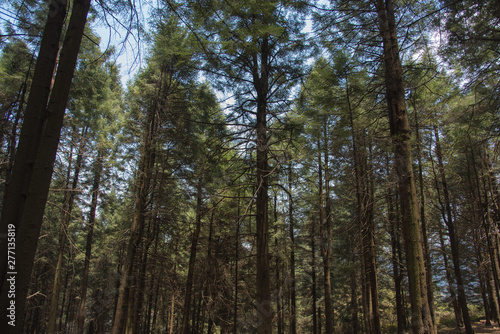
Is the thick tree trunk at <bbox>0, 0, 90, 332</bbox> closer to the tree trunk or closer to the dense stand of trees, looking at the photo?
the dense stand of trees

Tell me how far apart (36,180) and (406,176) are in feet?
16.2

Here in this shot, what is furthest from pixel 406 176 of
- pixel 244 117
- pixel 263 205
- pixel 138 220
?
pixel 138 220

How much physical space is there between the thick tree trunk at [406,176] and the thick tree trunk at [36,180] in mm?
4646

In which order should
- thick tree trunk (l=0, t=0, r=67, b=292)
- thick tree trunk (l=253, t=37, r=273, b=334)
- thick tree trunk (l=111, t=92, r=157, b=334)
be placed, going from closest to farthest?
thick tree trunk (l=0, t=0, r=67, b=292) → thick tree trunk (l=253, t=37, r=273, b=334) → thick tree trunk (l=111, t=92, r=157, b=334)

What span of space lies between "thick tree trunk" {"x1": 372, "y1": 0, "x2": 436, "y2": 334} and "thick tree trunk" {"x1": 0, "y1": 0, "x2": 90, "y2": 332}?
15.2ft

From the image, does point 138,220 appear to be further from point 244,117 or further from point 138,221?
point 244,117

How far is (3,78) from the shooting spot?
9.48m

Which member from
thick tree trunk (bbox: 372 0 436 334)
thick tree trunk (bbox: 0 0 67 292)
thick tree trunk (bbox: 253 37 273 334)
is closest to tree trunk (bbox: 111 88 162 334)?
thick tree trunk (bbox: 253 37 273 334)

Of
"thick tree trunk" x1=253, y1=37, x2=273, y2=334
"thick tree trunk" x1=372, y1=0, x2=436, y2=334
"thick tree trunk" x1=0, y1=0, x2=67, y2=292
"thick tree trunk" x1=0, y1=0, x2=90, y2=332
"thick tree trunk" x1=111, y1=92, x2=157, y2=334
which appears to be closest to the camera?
"thick tree trunk" x1=0, y1=0, x2=90, y2=332

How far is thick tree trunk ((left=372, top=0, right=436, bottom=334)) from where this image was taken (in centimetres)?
407

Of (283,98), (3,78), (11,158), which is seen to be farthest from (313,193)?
(3,78)

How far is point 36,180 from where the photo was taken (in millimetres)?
2145

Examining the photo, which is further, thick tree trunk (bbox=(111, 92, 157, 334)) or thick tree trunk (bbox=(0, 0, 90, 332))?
thick tree trunk (bbox=(111, 92, 157, 334))

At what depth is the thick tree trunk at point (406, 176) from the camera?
4.07m
